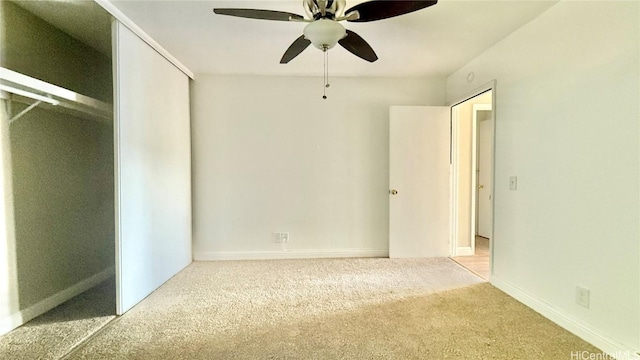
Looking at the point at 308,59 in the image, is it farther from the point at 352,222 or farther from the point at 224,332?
the point at 224,332

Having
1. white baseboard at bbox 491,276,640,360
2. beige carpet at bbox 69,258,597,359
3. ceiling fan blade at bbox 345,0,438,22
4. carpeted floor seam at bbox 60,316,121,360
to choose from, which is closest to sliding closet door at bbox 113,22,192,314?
carpeted floor seam at bbox 60,316,121,360

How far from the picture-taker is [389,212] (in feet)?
11.5

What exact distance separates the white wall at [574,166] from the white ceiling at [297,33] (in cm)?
32

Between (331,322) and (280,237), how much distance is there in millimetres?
1698

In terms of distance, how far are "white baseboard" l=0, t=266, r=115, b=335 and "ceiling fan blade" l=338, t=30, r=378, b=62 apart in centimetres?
300

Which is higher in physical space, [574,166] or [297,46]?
[297,46]

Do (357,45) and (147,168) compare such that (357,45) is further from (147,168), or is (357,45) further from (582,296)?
(582,296)

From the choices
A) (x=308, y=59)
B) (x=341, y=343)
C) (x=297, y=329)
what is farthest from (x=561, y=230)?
(x=308, y=59)

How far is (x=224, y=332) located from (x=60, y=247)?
168 cm

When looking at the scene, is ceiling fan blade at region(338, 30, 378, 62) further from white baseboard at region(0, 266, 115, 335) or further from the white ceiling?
white baseboard at region(0, 266, 115, 335)

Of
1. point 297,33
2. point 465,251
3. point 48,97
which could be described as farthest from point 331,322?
point 48,97

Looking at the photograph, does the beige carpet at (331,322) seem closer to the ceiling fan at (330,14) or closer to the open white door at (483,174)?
the ceiling fan at (330,14)

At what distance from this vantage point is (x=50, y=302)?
2.21 metres

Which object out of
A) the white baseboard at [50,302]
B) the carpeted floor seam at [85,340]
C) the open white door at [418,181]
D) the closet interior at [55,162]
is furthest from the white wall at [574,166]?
the white baseboard at [50,302]
